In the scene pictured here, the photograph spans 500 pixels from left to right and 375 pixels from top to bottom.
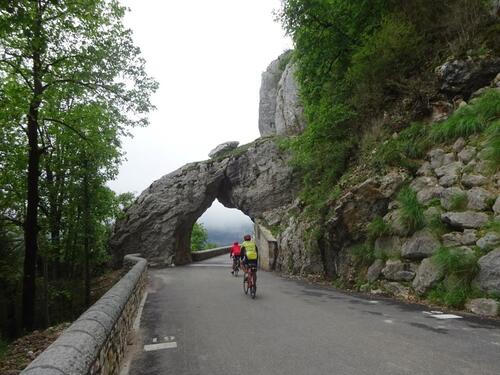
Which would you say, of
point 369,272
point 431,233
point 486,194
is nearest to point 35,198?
point 369,272

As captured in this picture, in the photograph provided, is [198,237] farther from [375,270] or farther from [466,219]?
[466,219]

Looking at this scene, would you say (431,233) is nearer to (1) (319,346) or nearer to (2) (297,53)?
(1) (319,346)

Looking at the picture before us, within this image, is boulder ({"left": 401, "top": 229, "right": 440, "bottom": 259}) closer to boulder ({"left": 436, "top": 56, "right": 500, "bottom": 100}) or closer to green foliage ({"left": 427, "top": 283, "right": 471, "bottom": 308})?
green foliage ({"left": 427, "top": 283, "right": 471, "bottom": 308})

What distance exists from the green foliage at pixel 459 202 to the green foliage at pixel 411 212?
91cm

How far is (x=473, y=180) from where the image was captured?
31.2ft

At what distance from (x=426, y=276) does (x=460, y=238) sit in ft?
4.20

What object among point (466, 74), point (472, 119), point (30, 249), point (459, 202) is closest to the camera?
point (459, 202)

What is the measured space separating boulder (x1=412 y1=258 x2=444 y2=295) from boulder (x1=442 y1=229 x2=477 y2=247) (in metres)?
0.67

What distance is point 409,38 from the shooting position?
1412cm

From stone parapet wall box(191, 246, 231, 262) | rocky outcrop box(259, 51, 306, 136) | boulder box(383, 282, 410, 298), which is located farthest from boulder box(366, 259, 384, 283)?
stone parapet wall box(191, 246, 231, 262)

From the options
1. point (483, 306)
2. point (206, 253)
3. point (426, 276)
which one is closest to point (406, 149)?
point (426, 276)

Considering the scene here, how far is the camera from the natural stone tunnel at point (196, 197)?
94.4 feet

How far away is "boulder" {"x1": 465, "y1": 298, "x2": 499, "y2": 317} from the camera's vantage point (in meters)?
7.04

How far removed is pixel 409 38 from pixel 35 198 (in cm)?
1592
